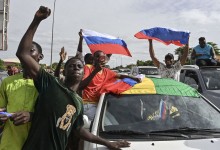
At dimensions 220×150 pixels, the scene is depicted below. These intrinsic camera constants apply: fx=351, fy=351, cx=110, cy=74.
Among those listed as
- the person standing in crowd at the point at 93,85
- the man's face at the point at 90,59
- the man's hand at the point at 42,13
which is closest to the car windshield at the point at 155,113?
the person standing in crowd at the point at 93,85

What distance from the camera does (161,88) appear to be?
414 centimetres

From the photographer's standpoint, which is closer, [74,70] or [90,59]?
[74,70]

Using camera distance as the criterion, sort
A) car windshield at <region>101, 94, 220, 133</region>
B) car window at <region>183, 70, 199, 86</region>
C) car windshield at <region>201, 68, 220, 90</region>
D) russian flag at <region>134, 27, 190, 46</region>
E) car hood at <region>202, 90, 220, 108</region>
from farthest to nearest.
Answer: car window at <region>183, 70, 199, 86</region>, car windshield at <region>201, 68, 220, 90</region>, russian flag at <region>134, 27, 190, 46</region>, car hood at <region>202, 90, 220, 108</region>, car windshield at <region>101, 94, 220, 133</region>

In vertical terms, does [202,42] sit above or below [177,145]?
above

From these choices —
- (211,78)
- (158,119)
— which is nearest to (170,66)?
(211,78)

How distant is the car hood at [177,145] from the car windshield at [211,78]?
4803 millimetres

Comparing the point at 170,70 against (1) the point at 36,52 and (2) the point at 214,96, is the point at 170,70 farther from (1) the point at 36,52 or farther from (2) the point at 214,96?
(1) the point at 36,52

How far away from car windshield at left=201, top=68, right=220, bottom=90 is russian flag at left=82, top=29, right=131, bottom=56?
220 centimetres

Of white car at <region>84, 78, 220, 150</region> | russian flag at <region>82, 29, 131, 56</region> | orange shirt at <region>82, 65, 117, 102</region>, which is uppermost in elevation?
russian flag at <region>82, 29, 131, 56</region>

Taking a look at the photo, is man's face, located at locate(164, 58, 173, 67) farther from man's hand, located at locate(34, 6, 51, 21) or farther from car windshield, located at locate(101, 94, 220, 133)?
man's hand, located at locate(34, 6, 51, 21)

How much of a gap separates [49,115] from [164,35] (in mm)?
5719

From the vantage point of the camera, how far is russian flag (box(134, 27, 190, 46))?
7.75 meters

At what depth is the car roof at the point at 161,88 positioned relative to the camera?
13.3 feet

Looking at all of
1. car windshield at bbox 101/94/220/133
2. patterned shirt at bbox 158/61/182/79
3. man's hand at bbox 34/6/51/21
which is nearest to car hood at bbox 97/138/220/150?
car windshield at bbox 101/94/220/133
